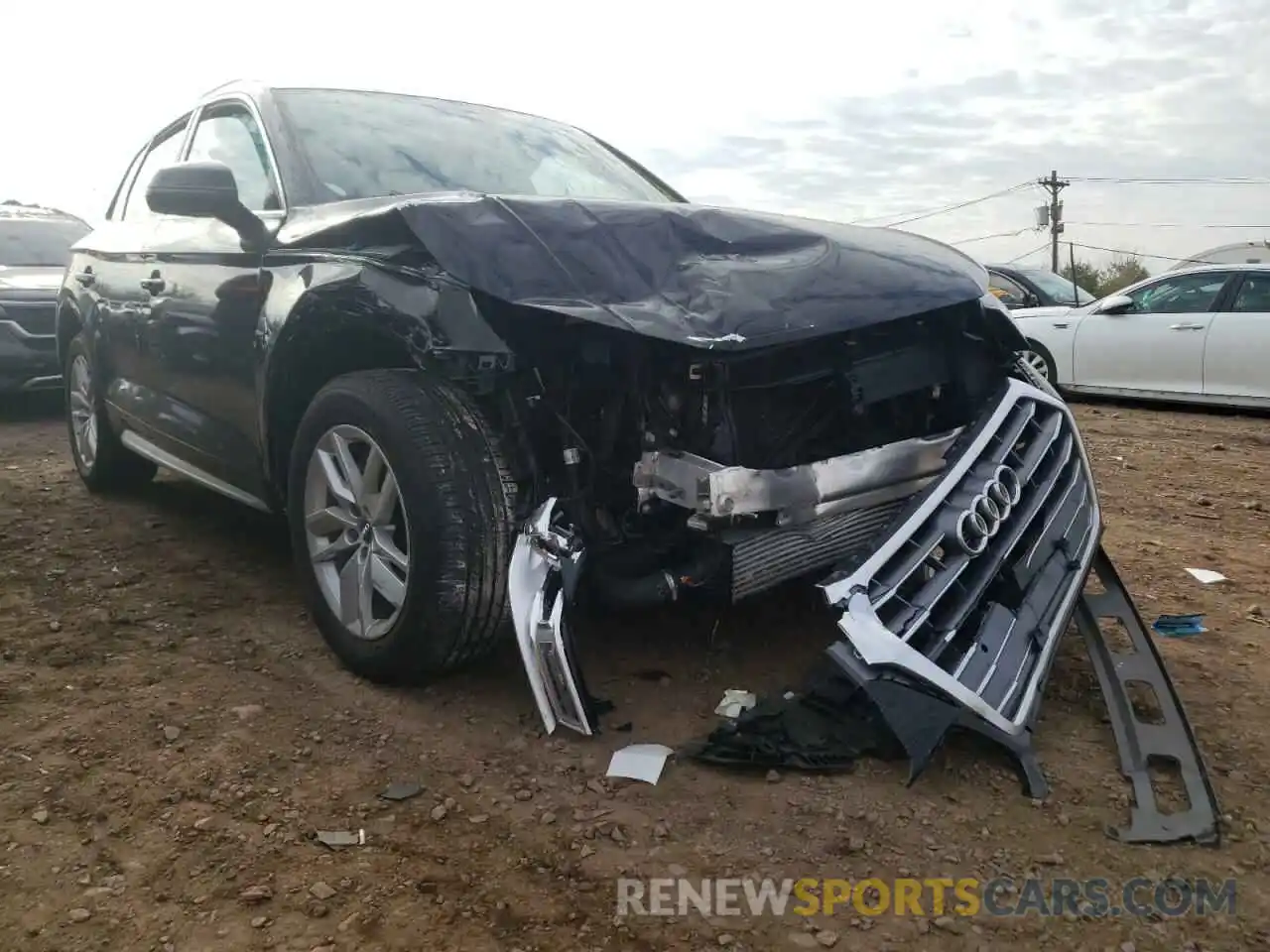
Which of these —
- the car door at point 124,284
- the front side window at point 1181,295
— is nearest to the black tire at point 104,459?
the car door at point 124,284

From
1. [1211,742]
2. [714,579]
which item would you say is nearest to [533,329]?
[714,579]

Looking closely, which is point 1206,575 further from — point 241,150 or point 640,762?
point 241,150

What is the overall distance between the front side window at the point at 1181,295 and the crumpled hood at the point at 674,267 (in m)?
6.68

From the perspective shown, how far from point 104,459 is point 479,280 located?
346 cm

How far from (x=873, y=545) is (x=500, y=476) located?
3.00 feet

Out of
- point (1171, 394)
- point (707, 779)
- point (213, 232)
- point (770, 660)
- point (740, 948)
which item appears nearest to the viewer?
point (740, 948)

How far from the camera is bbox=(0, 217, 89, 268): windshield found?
895 centimetres

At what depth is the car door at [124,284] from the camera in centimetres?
423

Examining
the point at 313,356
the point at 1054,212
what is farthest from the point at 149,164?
the point at 1054,212

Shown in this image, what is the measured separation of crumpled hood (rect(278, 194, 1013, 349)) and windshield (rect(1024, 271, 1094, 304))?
10349mm

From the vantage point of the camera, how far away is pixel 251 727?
2.70 meters

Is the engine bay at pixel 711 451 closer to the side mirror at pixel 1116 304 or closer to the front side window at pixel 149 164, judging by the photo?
the front side window at pixel 149 164

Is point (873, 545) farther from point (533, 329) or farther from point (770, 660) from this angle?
point (533, 329)

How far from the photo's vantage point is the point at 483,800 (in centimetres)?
235
